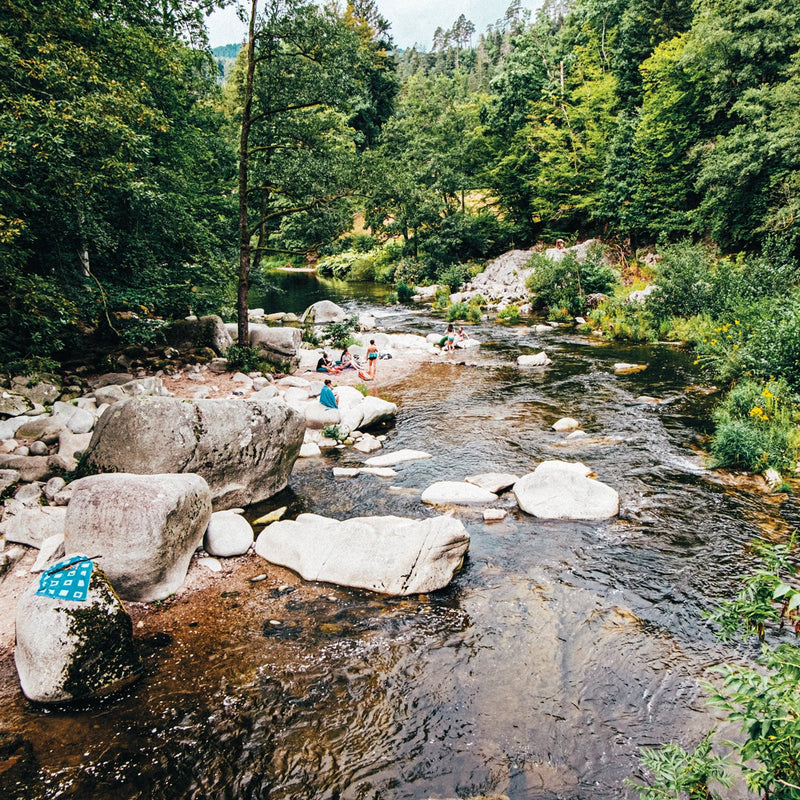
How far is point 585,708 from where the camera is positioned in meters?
4.87

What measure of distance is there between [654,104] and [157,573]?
118 ft

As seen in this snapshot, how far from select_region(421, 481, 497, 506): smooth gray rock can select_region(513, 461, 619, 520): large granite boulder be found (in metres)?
0.60

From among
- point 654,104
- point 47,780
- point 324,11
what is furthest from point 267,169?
point 654,104

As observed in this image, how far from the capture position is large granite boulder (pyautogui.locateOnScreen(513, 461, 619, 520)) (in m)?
8.25

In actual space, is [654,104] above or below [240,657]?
above

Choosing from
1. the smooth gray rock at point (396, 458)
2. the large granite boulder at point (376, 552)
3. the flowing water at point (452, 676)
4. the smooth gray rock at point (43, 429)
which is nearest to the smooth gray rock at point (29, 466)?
the smooth gray rock at point (43, 429)

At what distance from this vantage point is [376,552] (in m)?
6.83

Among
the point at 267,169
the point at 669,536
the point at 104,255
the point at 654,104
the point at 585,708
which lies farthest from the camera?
the point at 654,104

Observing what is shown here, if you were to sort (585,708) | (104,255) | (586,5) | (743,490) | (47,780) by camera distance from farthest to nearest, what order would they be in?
(586,5)
(104,255)
(743,490)
(585,708)
(47,780)

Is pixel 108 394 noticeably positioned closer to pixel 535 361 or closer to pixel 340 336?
pixel 340 336

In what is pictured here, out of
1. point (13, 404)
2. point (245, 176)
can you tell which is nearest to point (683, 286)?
point (245, 176)

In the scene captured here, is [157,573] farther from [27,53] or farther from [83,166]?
[27,53]

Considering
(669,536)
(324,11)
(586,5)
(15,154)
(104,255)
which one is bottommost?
(669,536)

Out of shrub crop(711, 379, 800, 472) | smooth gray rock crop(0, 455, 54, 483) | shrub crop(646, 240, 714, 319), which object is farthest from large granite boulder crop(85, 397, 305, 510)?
shrub crop(646, 240, 714, 319)
